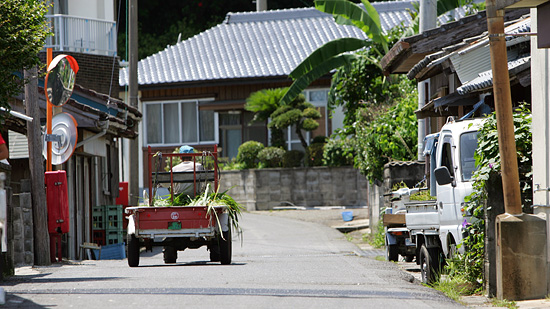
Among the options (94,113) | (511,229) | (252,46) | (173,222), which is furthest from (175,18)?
(511,229)

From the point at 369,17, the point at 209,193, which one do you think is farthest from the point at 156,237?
the point at 369,17

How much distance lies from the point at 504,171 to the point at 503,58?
125 cm

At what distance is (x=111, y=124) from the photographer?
22.5 metres

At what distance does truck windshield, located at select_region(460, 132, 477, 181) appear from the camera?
37.1 ft

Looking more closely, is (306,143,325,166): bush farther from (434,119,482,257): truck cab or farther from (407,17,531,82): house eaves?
(434,119,482,257): truck cab

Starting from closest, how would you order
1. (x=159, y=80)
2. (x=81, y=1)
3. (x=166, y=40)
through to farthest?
(x=81, y=1) → (x=159, y=80) → (x=166, y=40)

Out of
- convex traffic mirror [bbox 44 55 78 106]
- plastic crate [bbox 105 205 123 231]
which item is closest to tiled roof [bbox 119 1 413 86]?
plastic crate [bbox 105 205 123 231]

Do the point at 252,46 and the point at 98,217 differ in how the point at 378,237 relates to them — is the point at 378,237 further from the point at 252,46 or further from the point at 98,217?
the point at 252,46

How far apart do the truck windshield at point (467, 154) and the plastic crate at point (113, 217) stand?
1472 centimetres

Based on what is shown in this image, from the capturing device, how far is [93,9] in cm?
2864

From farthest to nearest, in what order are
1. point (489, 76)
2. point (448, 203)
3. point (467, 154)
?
point (489, 76)
point (467, 154)
point (448, 203)

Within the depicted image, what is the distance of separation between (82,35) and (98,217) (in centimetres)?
635

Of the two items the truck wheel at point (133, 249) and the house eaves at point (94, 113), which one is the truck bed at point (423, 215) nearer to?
the truck wheel at point (133, 249)

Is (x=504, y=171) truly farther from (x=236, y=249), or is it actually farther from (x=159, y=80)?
(x=159, y=80)
